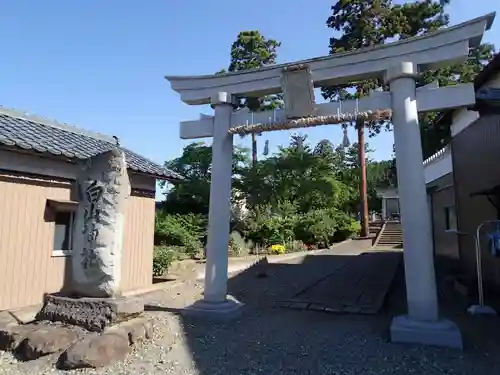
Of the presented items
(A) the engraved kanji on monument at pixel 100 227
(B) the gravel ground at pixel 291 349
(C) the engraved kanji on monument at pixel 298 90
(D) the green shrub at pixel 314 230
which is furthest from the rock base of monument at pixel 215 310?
(D) the green shrub at pixel 314 230

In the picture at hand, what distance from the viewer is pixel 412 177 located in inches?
222

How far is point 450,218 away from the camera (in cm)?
1162

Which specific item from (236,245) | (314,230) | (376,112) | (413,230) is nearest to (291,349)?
(413,230)

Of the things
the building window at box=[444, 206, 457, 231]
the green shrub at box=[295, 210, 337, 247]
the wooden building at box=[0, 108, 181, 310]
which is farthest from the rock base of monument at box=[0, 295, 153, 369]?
the green shrub at box=[295, 210, 337, 247]

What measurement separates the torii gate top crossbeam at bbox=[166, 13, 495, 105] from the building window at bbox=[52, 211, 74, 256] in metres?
3.63

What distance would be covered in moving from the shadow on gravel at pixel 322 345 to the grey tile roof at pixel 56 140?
3701mm

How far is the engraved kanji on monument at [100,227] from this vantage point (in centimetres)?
616

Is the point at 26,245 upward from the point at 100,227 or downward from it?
downward

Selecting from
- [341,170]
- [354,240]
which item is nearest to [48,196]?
[354,240]

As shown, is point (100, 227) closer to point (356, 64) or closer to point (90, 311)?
point (90, 311)

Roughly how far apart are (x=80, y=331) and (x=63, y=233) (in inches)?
130

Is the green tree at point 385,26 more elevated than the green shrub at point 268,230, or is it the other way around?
the green tree at point 385,26

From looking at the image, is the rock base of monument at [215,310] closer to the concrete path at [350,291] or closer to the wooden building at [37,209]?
the concrete path at [350,291]

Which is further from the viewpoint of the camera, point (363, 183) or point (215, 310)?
point (363, 183)
